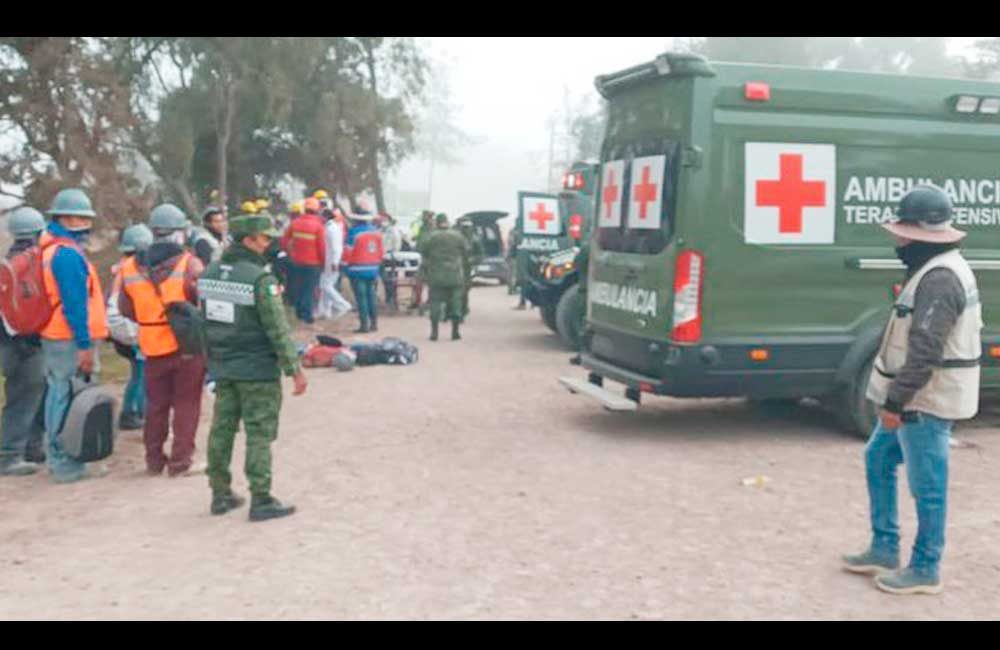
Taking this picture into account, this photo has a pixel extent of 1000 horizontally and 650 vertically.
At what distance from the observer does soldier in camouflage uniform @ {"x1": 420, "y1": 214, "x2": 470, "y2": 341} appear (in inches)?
541

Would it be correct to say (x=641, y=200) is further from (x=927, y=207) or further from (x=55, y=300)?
(x=55, y=300)

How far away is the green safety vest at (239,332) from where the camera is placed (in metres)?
5.89

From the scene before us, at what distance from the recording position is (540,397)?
32.4 ft

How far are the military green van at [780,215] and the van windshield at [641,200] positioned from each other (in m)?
0.02

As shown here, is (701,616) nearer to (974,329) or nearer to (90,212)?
(974,329)

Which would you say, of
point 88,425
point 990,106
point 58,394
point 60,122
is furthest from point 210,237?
point 990,106

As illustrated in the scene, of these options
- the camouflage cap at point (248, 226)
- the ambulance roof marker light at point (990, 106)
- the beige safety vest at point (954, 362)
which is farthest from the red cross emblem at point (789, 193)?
the camouflage cap at point (248, 226)

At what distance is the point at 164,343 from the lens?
22.8ft

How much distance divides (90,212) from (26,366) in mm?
1175

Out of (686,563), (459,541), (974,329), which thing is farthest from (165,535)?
(974,329)

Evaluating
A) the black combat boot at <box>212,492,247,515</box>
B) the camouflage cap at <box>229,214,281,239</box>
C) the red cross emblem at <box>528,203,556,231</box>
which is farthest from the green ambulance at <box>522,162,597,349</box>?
the black combat boot at <box>212,492,247,515</box>

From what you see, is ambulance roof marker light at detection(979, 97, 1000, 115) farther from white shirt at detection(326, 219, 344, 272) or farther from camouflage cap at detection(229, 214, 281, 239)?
white shirt at detection(326, 219, 344, 272)

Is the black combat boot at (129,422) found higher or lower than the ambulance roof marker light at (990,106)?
lower

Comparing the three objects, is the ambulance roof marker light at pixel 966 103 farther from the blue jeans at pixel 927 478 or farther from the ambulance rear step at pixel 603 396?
the blue jeans at pixel 927 478
